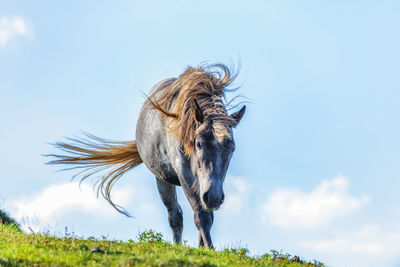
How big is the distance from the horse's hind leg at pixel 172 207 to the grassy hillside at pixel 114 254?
1.99m

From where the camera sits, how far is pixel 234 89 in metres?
9.62

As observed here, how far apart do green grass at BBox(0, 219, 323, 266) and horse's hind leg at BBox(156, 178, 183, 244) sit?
6.52ft

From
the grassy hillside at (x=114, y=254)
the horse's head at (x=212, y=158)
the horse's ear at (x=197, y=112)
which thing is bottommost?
the grassy hillside at (x=114, y=254)

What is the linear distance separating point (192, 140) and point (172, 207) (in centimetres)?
329

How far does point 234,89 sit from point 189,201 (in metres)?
2.26

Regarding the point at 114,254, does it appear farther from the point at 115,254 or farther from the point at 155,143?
the point at 155,143

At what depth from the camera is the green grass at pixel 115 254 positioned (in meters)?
6.15

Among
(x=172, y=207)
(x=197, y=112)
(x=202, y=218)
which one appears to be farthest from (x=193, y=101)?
(x=172, y=207)

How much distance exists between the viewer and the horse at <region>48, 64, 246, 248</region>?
25.6ft

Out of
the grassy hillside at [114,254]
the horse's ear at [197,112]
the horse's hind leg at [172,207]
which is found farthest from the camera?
the horse's hind leg at [172,207]

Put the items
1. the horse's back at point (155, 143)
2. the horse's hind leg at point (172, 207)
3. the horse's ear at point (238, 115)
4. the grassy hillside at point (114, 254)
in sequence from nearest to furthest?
1. the grassy hillside at point (114, 254)
2. the horse's ear at point (238, 115)
3. the horse's back at point (155, 143)
4. the horse's hind leg at point (172, 207)

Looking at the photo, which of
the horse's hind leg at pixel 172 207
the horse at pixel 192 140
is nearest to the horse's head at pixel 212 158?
the horse at pixel 192 140

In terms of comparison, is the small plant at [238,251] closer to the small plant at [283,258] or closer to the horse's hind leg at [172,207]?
the small plant at [283,258]

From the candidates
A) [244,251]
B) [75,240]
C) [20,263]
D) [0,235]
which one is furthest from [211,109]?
[0,235]
